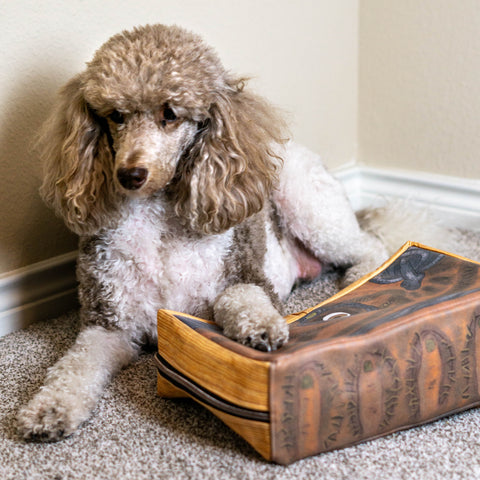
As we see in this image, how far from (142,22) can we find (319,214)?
0.63m

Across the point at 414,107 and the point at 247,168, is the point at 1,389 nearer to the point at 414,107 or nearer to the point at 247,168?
the point at 247,168

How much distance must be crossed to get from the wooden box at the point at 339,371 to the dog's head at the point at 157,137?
240mm

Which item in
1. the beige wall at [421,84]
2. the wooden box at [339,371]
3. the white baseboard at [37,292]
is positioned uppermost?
the beige wall at [421,84]

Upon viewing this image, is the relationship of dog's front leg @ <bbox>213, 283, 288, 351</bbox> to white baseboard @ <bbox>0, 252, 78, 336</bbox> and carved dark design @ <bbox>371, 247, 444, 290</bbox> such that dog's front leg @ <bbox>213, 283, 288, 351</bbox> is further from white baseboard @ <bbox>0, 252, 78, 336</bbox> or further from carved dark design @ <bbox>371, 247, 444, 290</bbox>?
white baseboard @ <bbox>0, 252, 78, 336</bbox>

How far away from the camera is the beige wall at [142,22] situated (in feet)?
4.86

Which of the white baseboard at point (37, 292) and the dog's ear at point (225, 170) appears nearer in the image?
the dog's ear at point (225, 170)

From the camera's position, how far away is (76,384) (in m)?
1.18

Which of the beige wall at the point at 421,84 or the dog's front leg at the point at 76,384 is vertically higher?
the beige wall at the point at 421,84

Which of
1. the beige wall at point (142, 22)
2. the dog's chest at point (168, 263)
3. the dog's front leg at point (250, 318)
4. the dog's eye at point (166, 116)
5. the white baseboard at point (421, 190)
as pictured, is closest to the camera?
the dog's front leg at point (250, 318)

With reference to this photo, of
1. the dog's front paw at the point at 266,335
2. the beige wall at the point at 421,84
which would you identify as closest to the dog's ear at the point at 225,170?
the dog's front paw at the point at 266,335

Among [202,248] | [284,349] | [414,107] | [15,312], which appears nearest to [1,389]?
[15,312]

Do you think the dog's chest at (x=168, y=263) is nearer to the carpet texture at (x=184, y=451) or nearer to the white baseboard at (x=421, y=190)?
the carpet texture at (x=184, y=451)

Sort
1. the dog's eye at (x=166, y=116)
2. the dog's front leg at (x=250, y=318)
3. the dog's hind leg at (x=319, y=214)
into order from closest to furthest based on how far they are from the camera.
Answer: the dog's front leg at (x=250, y=318) < the dog's eye at (x=166, y=116) < the dog's hind leg at (x=319, y=214)

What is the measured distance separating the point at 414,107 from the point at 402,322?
1218 millimetres
